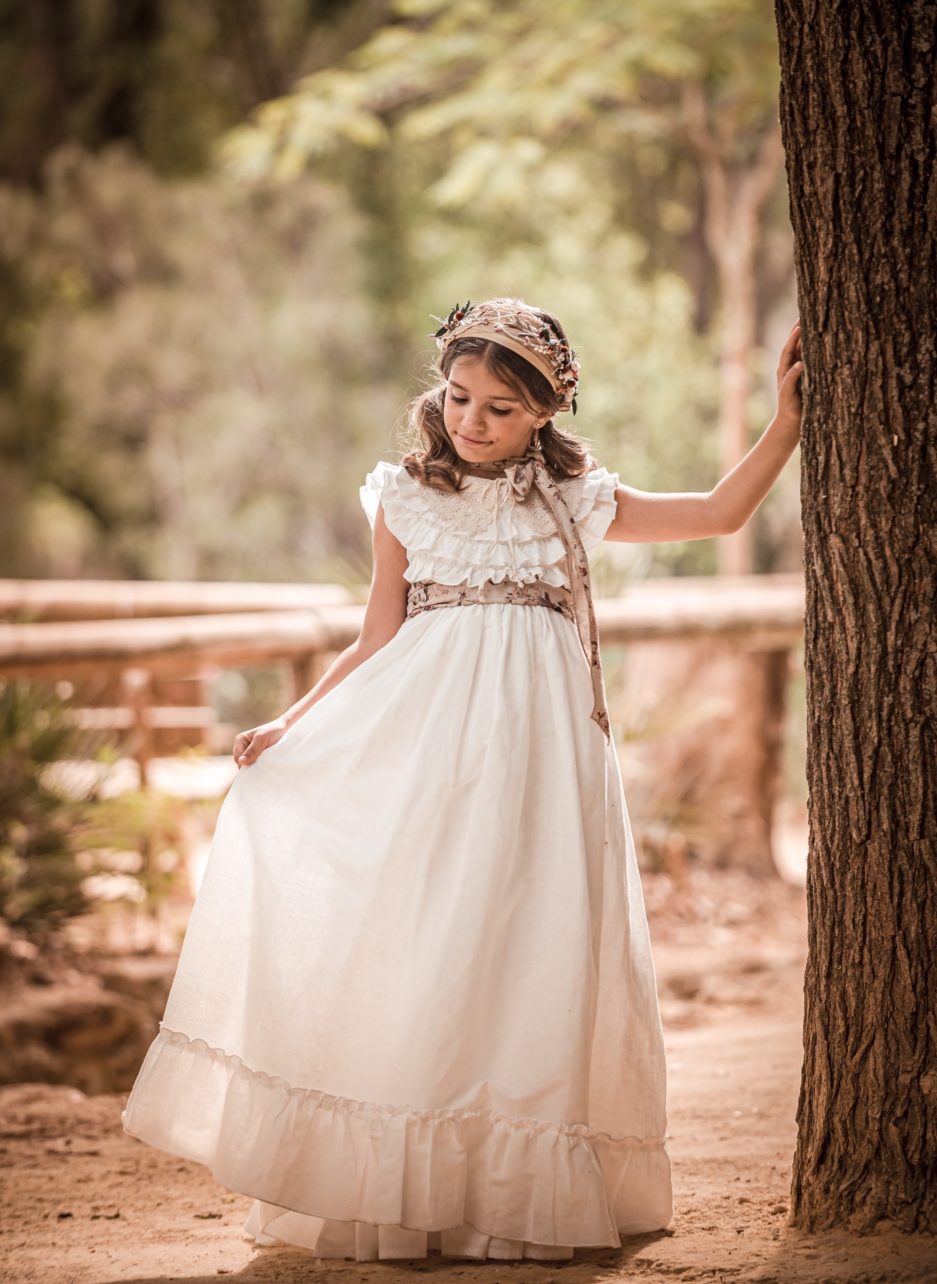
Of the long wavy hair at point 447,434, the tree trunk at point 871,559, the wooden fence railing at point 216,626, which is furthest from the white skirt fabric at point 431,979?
the wooden fence railing at point 216,626

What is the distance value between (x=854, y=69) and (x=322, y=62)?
13445mm

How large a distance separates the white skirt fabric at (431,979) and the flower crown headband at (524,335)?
17.1 inches

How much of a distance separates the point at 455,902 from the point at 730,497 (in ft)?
2.87

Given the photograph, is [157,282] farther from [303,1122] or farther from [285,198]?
[303,1122]

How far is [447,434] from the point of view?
2.70 metres

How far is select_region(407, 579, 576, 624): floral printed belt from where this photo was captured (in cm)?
259

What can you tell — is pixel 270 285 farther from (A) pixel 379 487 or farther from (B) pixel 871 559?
(B) pixel 871 559

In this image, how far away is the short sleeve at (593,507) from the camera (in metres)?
2.63

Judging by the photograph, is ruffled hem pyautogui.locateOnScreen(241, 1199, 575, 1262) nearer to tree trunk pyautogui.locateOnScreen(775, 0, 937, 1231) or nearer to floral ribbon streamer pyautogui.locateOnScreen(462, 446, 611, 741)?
tree trunk pyautogui.locateOnScreen(775, 0, 937, 1231)

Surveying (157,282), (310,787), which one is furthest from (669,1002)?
(157,282)

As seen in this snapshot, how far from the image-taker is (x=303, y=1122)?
2359mm

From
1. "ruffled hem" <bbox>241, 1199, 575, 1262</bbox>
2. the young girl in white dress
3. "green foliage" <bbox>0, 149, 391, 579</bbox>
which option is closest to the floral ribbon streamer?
the young girl in white dress

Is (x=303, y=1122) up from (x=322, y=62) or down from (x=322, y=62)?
down

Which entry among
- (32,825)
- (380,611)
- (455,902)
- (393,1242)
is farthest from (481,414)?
(32,825)
